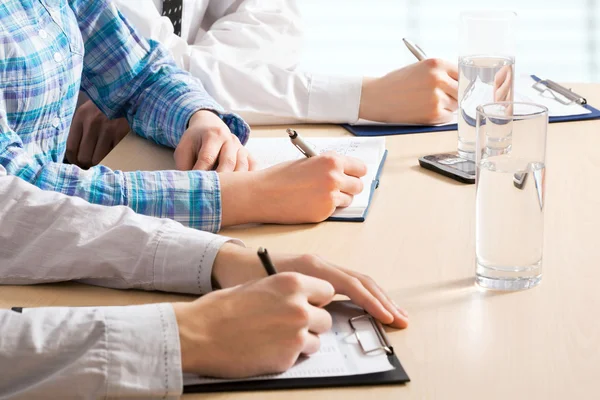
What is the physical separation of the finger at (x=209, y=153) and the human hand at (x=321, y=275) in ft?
1.14

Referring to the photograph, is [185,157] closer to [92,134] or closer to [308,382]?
[92,134]

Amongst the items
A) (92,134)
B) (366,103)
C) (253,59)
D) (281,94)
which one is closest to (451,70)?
(366,103)

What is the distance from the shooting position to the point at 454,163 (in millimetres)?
1250

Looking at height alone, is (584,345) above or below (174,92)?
below

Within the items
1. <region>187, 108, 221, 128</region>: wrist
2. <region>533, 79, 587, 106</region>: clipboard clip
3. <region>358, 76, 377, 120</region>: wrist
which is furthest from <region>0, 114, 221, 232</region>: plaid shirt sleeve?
<region>533, 79, 587, 106</region>: clipboard clip

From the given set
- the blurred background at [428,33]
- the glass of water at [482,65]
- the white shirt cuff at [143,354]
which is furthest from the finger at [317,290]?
the blurred background at [428,33]

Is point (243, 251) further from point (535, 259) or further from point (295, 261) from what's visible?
point (535, 259)

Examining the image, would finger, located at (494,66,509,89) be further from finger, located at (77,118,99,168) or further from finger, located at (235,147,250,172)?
finger, located at (77,118,99,168)

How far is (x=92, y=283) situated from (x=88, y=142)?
29.1 inches

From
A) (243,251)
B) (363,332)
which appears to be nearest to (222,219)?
(243,251)

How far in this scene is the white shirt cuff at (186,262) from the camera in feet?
2.85

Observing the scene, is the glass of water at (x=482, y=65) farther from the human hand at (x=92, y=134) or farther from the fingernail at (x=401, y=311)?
the human hand at (x=92, y=134)

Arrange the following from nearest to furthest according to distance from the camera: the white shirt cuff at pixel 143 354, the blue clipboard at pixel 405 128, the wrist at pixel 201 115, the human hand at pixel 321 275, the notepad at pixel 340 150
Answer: the white shirt cuff at pixel 143 354, the human hand at pixel 321 275, the notepad at pixel 340 150, the wrist at pixel 201 115, the blue clipboard at pixel 405 128

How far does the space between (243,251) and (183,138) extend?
1.45ft
